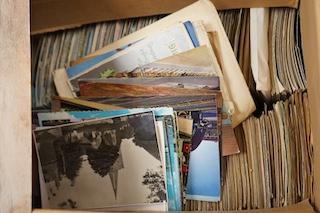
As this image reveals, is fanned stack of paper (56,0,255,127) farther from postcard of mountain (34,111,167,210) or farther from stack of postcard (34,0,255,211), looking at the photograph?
postcard of mountain (34,111,167,210)

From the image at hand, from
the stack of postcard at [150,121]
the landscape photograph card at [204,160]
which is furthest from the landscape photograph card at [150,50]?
the landscape photograph card at [204,160]

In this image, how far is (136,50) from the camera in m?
1.08

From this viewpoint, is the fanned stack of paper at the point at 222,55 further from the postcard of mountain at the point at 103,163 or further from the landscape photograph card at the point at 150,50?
the postcard of mountain at the point at 103,163

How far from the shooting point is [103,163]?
98 cm

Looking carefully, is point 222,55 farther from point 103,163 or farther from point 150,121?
point 103,163

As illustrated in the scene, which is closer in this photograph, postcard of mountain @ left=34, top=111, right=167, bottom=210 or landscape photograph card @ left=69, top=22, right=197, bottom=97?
postcard of mountain @ left=34, top=111, right=167, bottom=210

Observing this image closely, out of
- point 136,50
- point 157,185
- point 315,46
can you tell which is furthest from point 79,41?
point 315,46

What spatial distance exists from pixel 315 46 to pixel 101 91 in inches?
18.2

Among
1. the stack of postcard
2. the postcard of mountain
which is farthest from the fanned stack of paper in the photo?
the postcard of mountain

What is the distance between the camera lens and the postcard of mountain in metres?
0.96

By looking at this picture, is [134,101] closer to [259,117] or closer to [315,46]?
[259,117]

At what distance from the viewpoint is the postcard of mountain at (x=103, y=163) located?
96 cm

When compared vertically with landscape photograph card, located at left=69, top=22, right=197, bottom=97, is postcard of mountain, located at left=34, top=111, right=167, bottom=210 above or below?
below

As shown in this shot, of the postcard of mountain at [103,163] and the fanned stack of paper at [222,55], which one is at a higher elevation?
the fanned stack of paper at [222,55]
